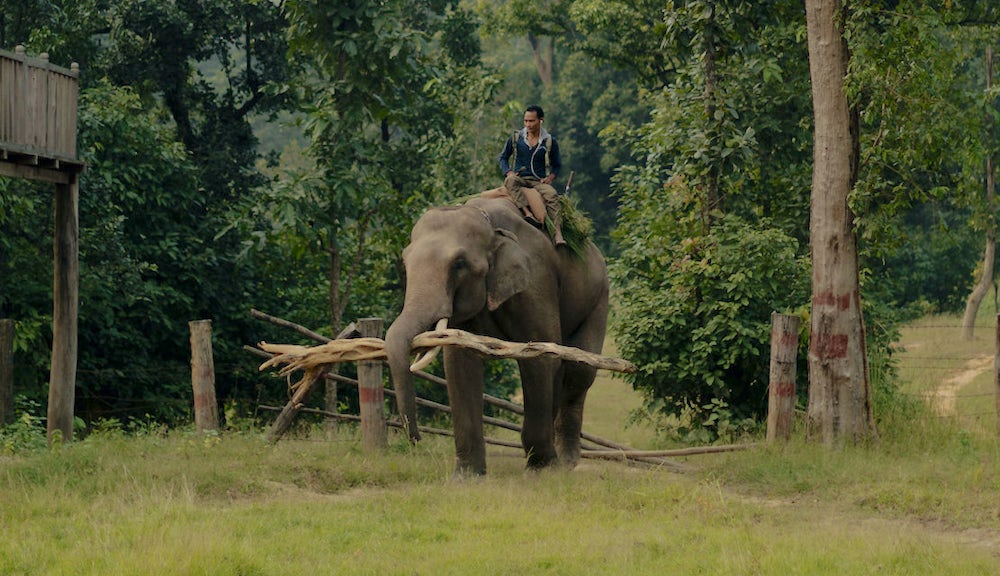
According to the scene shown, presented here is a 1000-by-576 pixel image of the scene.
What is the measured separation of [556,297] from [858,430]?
4.02 metres

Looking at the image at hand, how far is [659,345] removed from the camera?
49.9 ft

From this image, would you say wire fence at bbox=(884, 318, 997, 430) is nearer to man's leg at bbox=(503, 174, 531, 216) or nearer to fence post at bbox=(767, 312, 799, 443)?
fence post at bbox=(767, 312, 799, 443)

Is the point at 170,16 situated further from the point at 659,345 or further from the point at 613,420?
the point at 613,420

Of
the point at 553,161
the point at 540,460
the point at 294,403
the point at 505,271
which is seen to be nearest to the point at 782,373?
the point at 540,460

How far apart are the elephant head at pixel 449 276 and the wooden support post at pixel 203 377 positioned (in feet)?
11.5

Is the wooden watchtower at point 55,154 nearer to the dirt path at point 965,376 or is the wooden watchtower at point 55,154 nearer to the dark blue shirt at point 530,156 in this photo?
the dark blue shirt at point 530,156

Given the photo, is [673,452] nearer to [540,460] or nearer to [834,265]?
[540,460]

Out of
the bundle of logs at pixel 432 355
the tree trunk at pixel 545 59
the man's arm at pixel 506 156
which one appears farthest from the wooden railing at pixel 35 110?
the tree trunk at pixel 545 59

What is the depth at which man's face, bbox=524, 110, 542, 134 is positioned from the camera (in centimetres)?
1158

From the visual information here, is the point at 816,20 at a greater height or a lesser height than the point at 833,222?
greater

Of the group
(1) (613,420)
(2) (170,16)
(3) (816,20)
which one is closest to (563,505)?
(3) (816,20)

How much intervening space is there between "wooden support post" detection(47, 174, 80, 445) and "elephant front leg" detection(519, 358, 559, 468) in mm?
4913

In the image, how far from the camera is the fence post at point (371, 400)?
12648 mm

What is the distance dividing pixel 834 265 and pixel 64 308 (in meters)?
8.15
